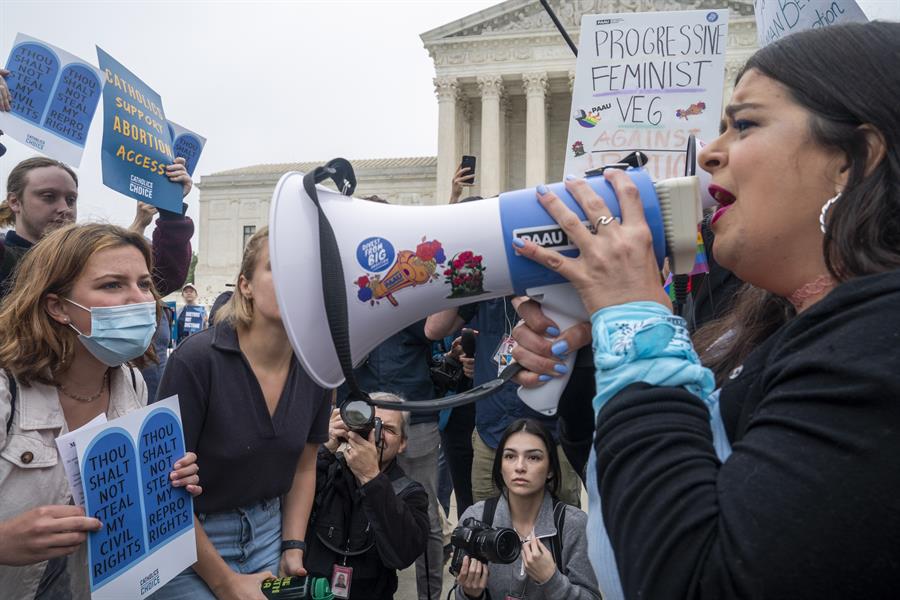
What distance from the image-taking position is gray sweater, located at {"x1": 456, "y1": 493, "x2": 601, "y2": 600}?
263 centimetres

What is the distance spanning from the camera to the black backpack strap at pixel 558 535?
2873 mm

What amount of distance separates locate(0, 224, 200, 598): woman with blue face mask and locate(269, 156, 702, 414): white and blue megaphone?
1.08 m

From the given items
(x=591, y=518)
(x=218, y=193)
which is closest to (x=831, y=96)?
(x=591, y=518)

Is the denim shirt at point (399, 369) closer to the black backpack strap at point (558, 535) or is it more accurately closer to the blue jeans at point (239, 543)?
the black backpack strap at point (558, 535)

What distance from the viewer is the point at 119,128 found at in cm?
346

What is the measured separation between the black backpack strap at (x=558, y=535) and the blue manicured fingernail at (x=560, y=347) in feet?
6.17

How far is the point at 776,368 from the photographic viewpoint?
0.89 metres

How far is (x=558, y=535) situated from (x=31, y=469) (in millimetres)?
2108

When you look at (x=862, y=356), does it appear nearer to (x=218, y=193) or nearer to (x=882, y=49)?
(x=882, y=49)

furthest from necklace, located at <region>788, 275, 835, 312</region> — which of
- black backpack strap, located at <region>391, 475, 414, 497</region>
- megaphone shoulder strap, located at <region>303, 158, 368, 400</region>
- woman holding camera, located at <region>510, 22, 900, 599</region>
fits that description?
black backpack strap, located at <region>391, 475, 414, 497</region>

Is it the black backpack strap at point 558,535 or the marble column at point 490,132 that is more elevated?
Result: the marble column at point 490,132

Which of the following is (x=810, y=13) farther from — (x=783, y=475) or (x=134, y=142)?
(x=134, y=142)

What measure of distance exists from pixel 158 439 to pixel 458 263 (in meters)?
1.32

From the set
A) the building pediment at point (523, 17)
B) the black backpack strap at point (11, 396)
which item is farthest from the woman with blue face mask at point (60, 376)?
the building pediment at point (523, 17)
